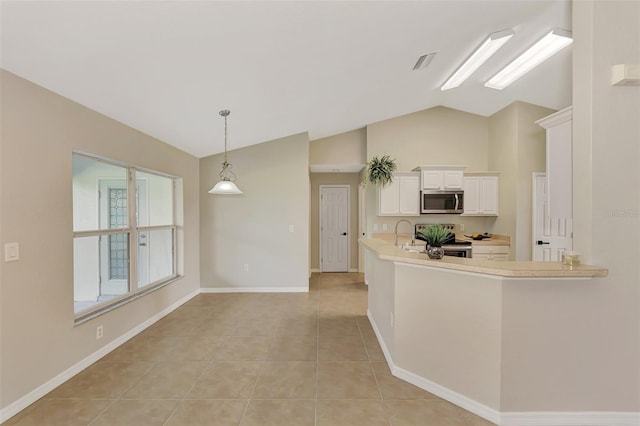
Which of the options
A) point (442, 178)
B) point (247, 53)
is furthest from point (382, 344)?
point (442, 178)

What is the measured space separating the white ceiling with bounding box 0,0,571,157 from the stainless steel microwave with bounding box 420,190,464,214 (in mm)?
1788

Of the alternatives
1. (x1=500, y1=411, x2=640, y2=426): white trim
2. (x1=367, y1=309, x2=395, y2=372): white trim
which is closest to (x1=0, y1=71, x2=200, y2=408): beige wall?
(x1=367, y1=309, x2=395, y2=372): white trim

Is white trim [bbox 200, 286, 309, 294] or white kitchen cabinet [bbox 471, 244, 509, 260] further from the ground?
white kitchen cabinet [bbox 471, 244, 509, 260]

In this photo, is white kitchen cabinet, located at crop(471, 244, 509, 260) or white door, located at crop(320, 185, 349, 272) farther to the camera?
white door, located at crop(320, 185, 349, 272)

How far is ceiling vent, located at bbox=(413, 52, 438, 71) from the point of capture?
3.14 metres

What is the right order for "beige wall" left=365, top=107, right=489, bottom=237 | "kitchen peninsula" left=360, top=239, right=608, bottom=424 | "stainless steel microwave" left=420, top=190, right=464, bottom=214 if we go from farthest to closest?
"beige wall" left=365, top=107, right=489, bottom=237 < "stainless steel microwave" left=420, top=190, right=464, bottom=214 < "kitchen peninsula" left=360, top=239, right=608, bottom=424

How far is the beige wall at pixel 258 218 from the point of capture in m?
5.14

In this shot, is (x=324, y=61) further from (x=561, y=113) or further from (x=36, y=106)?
(x=561, y=113)

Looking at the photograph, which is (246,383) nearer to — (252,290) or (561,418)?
(561,418)

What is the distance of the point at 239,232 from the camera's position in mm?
5176

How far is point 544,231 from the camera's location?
450cm

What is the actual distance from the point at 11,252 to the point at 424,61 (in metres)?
3.97

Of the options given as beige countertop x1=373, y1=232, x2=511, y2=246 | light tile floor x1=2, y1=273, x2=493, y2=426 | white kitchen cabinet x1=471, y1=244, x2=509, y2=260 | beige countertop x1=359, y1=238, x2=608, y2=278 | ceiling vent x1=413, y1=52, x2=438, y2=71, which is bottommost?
light tile floor x1=2, y1=273, x2=493, y2=426

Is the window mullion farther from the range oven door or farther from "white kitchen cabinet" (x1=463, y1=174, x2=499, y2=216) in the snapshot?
"white kitchen cabinet" (x1=463, y1=174, x2=499, y2=216)
